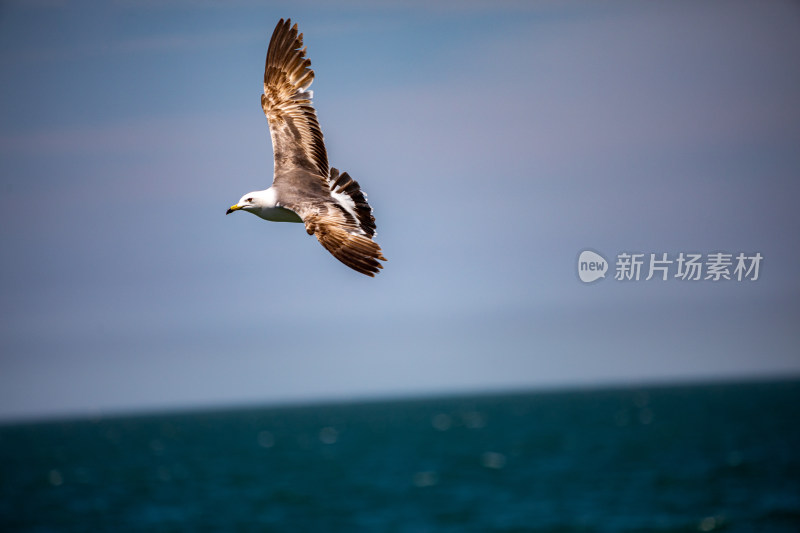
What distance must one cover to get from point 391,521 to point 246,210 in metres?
66.6

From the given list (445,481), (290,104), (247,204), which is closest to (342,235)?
(247,204)

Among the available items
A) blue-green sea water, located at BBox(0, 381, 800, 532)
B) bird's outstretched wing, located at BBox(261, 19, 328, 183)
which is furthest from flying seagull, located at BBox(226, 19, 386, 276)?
blue-green sea water, located at BBox(0, 381, 800, 532)

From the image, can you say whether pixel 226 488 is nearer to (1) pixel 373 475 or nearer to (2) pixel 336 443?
(1) pixel 373 475

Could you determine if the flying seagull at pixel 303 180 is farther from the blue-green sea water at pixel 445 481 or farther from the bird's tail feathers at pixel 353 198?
the blue-green sea water at pixel 445 481

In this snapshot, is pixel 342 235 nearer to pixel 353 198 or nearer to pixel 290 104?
pixel 353 198

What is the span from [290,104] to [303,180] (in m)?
1.96

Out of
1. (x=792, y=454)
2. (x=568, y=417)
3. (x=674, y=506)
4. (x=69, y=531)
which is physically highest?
(x=568, y=417)

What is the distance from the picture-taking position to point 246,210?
1172 cm

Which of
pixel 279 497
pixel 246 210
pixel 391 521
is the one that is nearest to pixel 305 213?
pixel 246 210

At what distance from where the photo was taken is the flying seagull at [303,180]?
11.0m

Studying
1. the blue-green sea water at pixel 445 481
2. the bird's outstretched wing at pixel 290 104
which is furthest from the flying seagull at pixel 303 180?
the blue-green sea water at pixel 445 481

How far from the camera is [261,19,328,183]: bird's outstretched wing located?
13750mm

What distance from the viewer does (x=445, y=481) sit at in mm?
96125

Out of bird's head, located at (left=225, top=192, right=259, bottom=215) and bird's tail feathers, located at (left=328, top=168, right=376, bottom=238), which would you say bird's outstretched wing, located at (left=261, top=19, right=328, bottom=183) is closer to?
bird's tail feathers, located at (left=328, top=168, right=376, bottom=238)
